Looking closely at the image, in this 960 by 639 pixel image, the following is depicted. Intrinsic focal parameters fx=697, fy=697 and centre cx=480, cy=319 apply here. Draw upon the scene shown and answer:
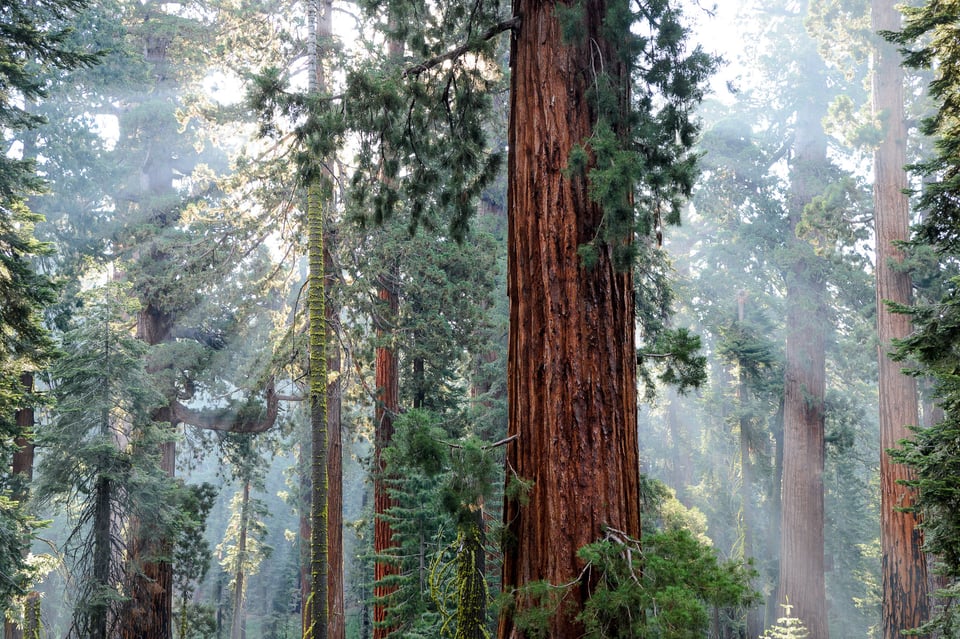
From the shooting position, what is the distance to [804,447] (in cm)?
1697

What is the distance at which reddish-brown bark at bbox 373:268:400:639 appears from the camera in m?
9.59

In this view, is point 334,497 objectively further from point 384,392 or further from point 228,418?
point 228,418

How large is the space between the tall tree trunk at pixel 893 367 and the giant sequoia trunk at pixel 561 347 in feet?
23.3

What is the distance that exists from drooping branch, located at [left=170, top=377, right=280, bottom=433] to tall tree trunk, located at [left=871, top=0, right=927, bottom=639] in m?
10.6

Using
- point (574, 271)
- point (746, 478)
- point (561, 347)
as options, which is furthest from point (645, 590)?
point (746, 478)

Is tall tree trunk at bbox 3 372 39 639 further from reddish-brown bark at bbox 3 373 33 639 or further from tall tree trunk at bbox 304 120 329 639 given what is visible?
tall tree trunk at bbox 304 120 329 639

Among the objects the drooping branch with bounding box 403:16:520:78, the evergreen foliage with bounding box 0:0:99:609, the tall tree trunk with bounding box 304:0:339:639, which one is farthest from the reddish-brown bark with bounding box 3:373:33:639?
the drooping branch with bounding box 403:16:520:78

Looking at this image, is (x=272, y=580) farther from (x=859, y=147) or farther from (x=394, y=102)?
(x=394, y=102)

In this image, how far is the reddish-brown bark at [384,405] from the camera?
9.59 meters

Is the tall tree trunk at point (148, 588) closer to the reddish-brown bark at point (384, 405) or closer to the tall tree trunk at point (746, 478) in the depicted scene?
the reddish-brown bark at point (384, 405)

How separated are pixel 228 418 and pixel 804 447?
524 inches

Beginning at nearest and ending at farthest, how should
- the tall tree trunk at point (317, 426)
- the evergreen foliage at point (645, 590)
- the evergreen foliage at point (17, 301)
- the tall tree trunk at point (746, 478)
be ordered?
the evergreen foliage at point (645, 590), the tall tree trunk at point (317, 426), the evergreen foliage at point (17, 301), the tall tree trunk at point (746, 478)

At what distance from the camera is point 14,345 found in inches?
293

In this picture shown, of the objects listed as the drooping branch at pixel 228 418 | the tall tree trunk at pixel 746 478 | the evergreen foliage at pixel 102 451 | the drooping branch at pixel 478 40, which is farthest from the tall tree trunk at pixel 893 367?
the drooping branch at pixel 228 418
